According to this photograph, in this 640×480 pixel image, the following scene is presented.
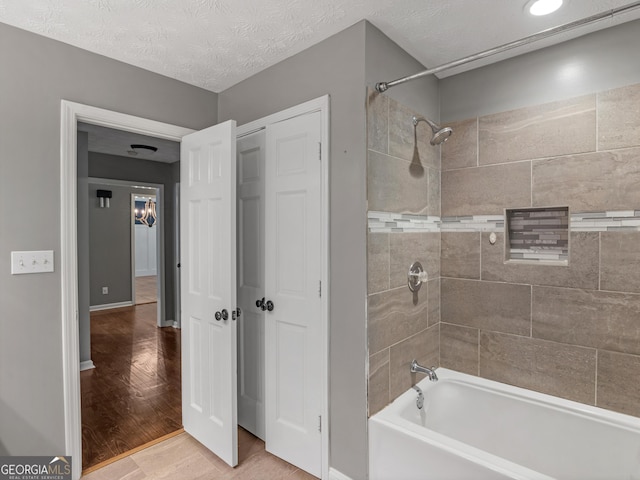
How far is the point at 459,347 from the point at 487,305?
0.35 m

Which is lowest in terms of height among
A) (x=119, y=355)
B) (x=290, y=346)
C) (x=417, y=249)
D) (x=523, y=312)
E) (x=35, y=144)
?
(x=119, y=355)

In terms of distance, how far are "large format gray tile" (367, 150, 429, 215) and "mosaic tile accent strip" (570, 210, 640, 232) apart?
2.66 feet

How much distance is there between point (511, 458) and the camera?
204 cm

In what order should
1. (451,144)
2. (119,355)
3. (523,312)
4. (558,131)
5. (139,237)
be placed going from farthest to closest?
(139,237)
(119,355)
(451,144)
(523,312)
(558,131)

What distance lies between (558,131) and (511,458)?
1.85m

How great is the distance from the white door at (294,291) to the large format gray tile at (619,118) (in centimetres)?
148

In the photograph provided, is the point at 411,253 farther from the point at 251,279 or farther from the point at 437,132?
the point at 251,279

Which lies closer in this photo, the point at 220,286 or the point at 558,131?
the point at 558,131

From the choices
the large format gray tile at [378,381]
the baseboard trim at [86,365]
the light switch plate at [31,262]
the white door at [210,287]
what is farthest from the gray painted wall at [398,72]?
the baseboard trim at [86,365]

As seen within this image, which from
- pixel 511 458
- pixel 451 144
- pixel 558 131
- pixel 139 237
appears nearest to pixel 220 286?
pixel 451 144

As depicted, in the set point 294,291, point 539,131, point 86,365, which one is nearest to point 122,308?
point 86,365

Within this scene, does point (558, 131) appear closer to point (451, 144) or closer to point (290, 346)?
point (451, 144)

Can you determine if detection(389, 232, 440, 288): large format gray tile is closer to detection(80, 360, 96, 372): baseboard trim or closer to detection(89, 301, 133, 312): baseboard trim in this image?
detection(80, 360, 96, 372): baseboard trim

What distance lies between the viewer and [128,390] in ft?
10.4
